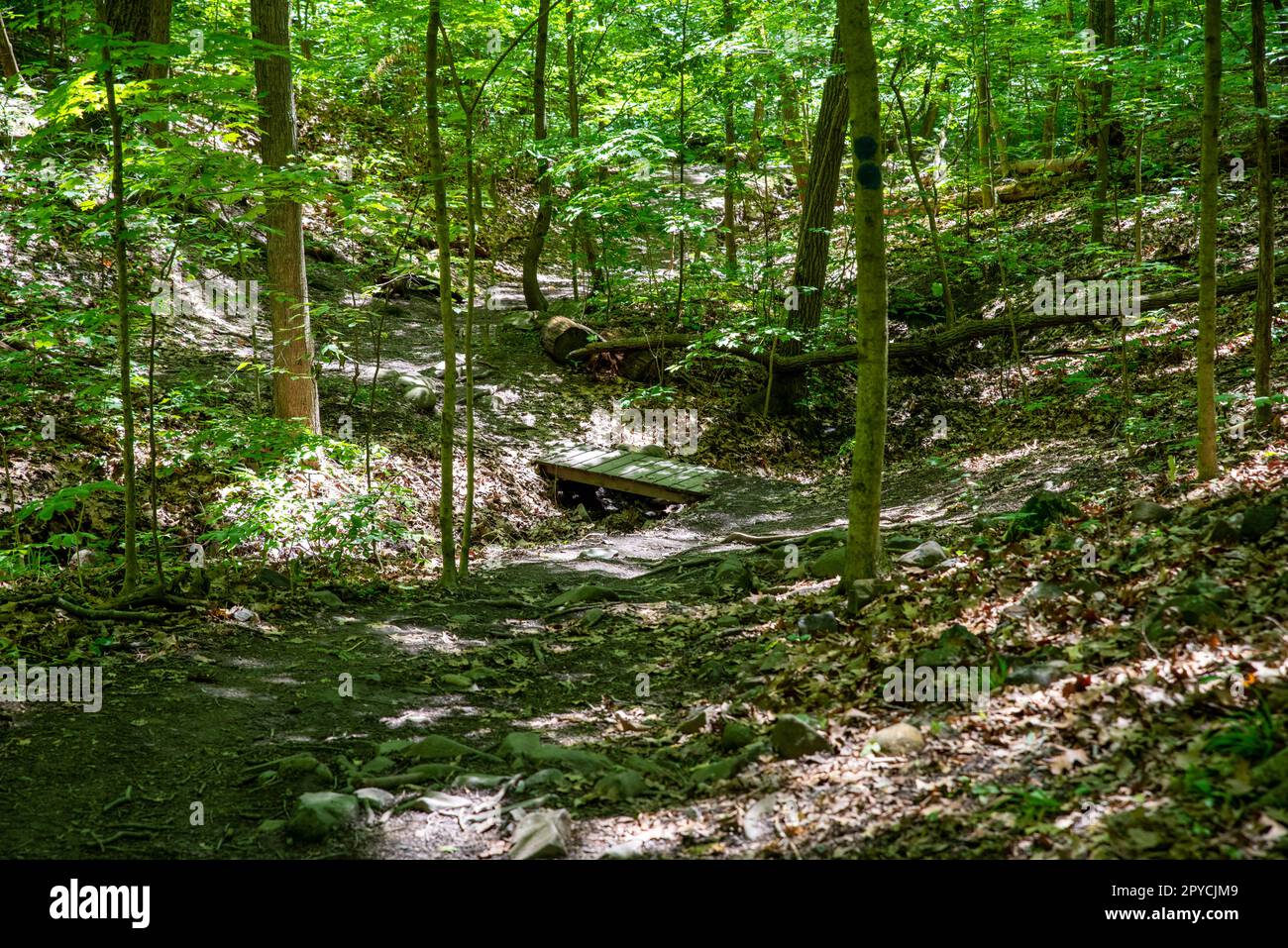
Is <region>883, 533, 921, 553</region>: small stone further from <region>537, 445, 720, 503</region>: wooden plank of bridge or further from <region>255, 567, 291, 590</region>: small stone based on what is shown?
<region>255, 567, 291, 590</region>: small stone

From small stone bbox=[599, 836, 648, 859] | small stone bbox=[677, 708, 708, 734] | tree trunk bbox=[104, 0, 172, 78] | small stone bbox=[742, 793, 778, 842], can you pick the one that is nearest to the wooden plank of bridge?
small stone bbox=[677, 708, 708, 734]

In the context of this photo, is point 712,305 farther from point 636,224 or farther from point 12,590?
point 12,590

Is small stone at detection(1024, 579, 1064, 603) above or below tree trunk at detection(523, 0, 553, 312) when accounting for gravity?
below

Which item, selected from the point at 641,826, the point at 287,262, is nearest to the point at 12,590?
the point at 287,262

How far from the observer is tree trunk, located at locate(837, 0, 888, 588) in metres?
4.62

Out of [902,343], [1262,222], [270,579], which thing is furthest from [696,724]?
[902,343]

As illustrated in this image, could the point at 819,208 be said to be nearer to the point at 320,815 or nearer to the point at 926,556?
the point at 926,556

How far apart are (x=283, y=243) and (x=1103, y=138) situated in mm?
9574

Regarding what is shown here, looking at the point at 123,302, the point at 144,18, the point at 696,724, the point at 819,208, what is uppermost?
the point at 144,18

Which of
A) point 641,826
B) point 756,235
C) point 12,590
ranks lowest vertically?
point 641,826

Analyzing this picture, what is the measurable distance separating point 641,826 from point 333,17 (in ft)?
56.9

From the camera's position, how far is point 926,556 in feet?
18.5

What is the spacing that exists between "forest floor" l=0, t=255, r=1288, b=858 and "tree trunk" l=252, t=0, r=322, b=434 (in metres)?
2.54

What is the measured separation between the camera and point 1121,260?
40.0 feet
